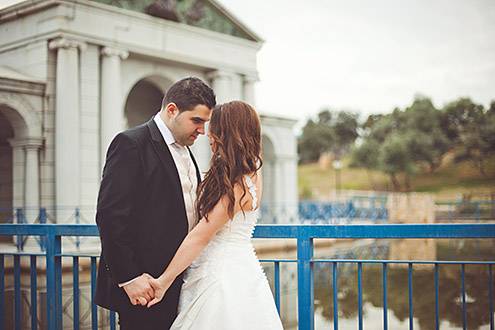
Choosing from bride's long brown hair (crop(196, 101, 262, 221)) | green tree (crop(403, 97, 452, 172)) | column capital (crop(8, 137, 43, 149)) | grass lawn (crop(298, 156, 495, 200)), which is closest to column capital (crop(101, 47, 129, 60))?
column capital (crop(8, 137, 43, 149))

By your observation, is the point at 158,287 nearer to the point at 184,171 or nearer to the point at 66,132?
the point at 184,171

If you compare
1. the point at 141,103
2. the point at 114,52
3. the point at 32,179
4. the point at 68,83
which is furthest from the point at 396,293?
the point at 141,103

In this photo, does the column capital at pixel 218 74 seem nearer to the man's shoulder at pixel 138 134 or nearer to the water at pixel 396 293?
the water at pixel 396 293

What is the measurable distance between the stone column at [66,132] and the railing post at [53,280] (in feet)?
41.8

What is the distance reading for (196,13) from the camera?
64.9ft

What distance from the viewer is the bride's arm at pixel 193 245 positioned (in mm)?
2840

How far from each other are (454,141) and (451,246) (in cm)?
3271

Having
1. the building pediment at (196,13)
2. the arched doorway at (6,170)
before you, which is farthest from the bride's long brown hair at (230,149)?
the building pediment at (196,13)

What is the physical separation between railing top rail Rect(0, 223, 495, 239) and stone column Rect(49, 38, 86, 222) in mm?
12817

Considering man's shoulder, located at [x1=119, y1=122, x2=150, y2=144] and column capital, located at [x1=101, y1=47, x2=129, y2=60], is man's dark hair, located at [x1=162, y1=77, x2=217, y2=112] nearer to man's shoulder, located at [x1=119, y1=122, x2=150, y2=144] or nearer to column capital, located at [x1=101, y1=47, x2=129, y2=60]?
man's shoulder, located at [x1=119, y1=122, x2=150, y2=144]

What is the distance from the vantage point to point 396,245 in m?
20.9

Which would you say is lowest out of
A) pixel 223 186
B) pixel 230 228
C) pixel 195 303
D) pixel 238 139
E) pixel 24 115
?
pixel 195 303

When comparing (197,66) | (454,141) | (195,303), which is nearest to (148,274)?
(195,303)

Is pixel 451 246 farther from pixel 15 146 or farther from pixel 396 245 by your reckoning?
pixel 15 146
